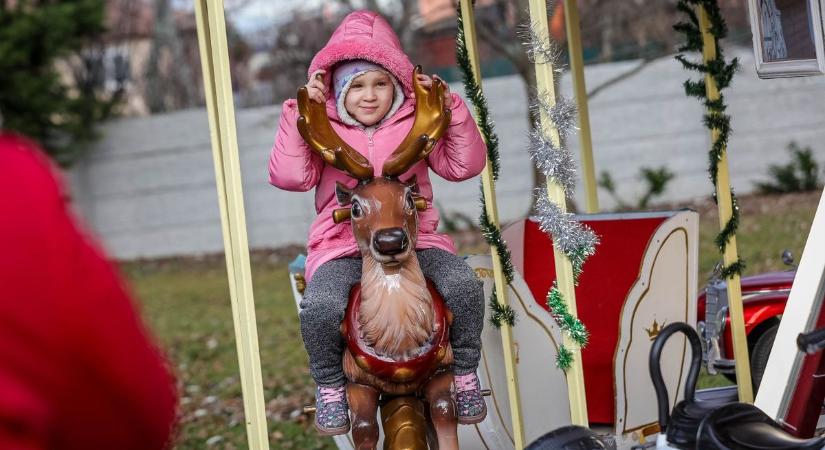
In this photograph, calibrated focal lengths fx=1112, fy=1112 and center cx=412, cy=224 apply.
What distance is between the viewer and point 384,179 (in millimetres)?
3920

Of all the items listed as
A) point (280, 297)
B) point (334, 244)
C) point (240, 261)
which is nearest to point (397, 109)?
point (334, 244)

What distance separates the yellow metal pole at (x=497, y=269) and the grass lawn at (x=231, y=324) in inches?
79.7

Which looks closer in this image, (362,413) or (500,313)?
(362,413)

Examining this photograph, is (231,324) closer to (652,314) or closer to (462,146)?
(652,314)

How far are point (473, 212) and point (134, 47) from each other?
8653 mm

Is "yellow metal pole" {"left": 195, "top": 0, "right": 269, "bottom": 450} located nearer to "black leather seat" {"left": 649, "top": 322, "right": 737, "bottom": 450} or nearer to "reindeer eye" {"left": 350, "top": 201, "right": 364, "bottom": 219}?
"reindeer eye" {"left": 350, "top": 201, "right": 364, "bottom": 219}

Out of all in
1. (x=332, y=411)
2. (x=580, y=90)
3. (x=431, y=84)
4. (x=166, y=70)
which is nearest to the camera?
(x=332, y=411)

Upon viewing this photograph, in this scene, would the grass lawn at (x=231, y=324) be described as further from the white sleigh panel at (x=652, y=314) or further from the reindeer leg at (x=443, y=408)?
the reindeer leg at (x=443, y=408)

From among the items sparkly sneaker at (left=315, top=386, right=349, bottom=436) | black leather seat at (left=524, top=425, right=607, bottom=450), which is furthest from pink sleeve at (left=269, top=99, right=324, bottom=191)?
black leather seat at (left=524, top=425, right=607, bottom=450)

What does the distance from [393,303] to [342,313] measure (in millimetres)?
226

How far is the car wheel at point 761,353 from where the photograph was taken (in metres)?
5.34

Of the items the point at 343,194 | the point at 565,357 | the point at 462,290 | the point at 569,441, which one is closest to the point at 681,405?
the point at 569,441

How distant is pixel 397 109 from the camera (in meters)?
4.32

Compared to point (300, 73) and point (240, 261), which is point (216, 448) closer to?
point (240, 261)
